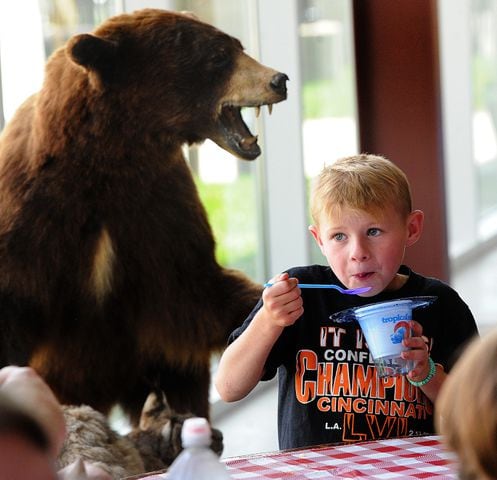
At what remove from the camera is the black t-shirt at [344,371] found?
2.02m

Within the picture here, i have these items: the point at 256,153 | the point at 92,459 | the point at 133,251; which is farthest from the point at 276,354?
the point at 256,153

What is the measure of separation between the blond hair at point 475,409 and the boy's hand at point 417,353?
2.36 feet

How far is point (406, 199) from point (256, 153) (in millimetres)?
1126

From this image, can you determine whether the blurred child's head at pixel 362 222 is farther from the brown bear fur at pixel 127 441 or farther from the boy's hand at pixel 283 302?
the brown bear fur at pixel 127 441

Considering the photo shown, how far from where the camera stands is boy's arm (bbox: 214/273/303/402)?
1958 millimetres

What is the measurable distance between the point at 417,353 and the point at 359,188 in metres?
0.36

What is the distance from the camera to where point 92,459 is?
256 centimetres

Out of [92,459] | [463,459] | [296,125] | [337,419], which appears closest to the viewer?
[463,459]

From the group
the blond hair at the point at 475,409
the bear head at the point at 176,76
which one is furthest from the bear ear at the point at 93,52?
the blond hair at the point at 475,409

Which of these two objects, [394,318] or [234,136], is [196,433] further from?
[234,136]

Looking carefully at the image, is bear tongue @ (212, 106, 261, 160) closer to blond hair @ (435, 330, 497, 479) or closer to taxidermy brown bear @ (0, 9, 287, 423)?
taxidermy brown bear @ (0, 9, 287, 423)

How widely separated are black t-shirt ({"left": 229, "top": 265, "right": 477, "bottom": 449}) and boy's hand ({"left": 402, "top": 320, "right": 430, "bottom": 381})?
15 cm

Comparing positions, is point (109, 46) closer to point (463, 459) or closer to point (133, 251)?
point (133, 251)

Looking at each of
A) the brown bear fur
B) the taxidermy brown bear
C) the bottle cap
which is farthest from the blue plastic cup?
the taxidermy brown bear
